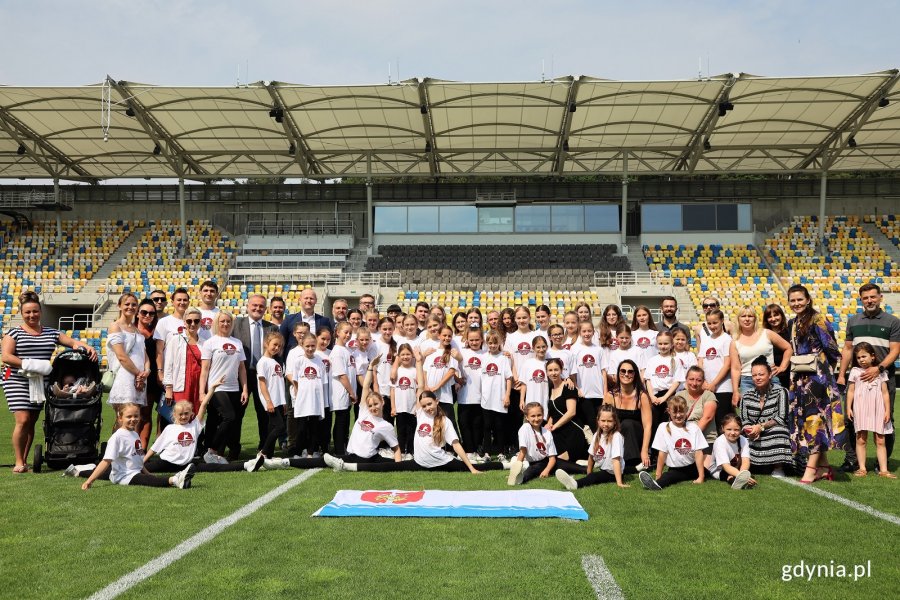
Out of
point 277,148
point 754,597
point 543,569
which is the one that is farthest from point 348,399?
point 277,148

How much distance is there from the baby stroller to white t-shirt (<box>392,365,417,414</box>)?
2.93 meters

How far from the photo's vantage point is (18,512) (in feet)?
17.6

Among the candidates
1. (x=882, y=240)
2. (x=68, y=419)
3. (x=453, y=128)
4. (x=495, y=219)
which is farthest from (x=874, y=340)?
(x=882, y=240)

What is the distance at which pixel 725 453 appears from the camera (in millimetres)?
6754

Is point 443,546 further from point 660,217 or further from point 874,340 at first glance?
point 660,217

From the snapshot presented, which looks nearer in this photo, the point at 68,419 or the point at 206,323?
the point at 68,419

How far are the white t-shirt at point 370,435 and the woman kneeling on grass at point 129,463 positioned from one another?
1600mm

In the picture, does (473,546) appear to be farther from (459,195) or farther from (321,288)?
(459,195)

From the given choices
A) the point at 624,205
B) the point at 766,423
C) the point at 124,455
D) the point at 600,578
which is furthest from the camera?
the point at 624,205

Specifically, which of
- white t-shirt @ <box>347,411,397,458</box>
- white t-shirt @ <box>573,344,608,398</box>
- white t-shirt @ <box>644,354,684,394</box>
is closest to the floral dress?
white t-shirt @ <box>644,354,684,394</box>

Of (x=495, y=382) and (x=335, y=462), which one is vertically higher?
(x=495, y=382)

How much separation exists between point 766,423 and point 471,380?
2.91m

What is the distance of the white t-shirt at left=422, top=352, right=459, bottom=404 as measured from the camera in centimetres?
793

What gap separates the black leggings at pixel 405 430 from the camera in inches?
311
